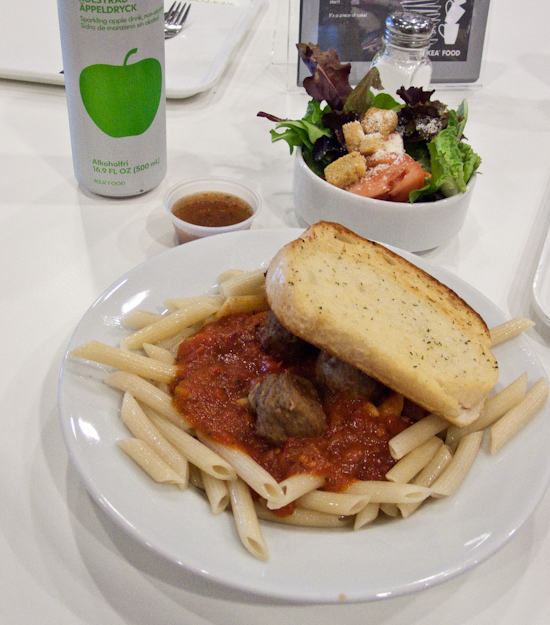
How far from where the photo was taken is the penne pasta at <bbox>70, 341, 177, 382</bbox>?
167 centimetres

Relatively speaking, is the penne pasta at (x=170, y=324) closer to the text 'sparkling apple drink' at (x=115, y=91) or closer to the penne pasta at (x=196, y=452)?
the penne pasta at (x=196, y=452)

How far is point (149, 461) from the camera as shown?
146 centimetres

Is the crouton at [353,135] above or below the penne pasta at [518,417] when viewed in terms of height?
above

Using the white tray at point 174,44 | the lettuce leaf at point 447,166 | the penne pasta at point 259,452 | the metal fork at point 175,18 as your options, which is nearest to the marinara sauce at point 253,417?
the penne pasta at point 259,452

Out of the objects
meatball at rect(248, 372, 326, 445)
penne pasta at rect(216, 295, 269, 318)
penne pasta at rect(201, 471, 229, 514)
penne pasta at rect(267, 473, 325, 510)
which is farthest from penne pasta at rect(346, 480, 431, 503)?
penne pasta at rect(216, 295, 269, 318)

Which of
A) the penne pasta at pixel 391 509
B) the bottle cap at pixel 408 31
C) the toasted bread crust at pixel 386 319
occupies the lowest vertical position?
the penne pasta at pixel 391 509

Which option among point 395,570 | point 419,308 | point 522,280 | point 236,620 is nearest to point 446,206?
point 522,280

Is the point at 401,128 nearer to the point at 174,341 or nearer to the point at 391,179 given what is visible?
the point at 391,179

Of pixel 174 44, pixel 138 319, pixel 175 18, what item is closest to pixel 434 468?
pixel 138 319

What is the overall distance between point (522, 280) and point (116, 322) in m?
1.68

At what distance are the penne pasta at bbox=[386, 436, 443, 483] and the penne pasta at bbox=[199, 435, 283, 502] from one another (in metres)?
0.31

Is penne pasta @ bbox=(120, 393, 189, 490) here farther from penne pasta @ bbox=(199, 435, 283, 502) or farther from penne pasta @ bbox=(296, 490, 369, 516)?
penne pasta @ bbox=(296, 490, 369, 516)

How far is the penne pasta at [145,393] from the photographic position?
5.42 feet

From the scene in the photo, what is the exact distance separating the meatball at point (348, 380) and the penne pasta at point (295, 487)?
28cm
